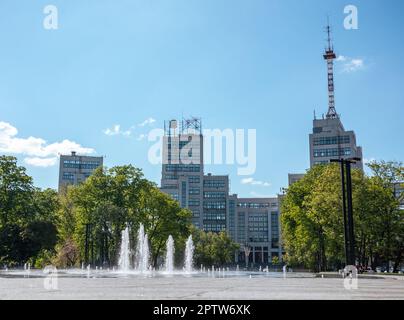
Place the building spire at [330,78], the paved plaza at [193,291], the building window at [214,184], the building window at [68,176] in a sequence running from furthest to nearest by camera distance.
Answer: the building window at [68,176] → the building window at [214,184] → the building spire at [330,78] → the paved plaza at [193,291]

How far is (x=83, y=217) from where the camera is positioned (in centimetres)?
5881

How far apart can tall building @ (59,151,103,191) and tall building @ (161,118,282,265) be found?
2814 cm

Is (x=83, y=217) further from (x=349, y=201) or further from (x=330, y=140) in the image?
(x=330, y=140)

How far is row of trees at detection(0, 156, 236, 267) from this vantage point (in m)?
50.2

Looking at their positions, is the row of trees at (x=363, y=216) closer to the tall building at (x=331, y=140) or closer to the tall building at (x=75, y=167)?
the tall building at (x=331, y=140)

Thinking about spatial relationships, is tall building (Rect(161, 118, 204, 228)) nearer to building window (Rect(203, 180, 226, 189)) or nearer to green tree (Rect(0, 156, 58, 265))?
building window (Rect(203, 180, 226, 189))

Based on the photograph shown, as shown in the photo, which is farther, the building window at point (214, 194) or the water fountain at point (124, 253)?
the building window at point (214, 194)

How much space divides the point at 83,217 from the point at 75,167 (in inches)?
4852

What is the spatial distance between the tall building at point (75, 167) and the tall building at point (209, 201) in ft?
92.3

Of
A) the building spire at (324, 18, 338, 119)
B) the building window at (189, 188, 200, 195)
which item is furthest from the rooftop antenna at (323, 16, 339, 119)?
the building window at (189, 188, 200, 195)

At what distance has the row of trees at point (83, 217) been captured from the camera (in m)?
50.2

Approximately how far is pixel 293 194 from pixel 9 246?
104 feet

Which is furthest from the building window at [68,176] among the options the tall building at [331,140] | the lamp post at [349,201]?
the lamp post at [349,201]
